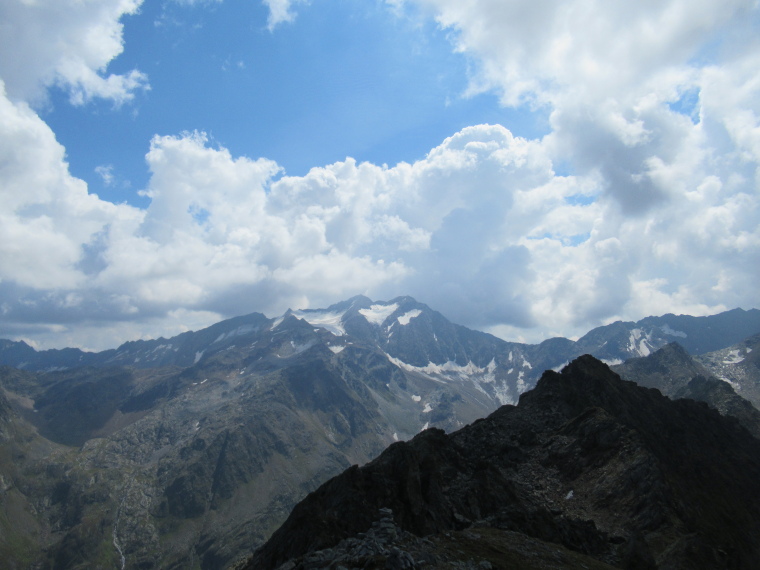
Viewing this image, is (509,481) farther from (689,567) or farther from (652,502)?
(689,567)

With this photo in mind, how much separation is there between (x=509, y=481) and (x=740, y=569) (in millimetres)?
35250

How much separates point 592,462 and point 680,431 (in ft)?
134

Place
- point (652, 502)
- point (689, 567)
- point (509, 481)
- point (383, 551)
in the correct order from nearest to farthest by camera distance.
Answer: point (383, 551)
point (689, 567)
point (652, 502)
point (509, 481)

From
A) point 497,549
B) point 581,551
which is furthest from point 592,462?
point 497,549

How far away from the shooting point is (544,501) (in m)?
86.8

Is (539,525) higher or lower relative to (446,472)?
lower

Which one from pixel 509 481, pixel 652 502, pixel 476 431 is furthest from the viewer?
pixel 476 431

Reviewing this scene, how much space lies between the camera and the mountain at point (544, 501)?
2144 inches

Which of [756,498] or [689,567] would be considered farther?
[756,498]

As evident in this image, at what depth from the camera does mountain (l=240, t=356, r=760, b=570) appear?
179 ft

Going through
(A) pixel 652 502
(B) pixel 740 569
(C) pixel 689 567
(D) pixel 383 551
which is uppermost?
(D) pixel 383 551

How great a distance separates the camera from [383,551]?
43.8 metres

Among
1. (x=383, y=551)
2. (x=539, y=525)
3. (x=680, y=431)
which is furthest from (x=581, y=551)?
(x=680, y=431)

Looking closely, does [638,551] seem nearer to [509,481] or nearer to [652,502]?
[652,502]
